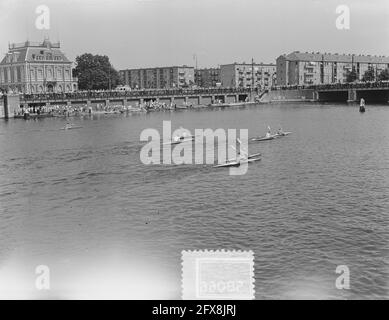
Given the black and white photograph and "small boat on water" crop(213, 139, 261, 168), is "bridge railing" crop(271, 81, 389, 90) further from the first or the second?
"small boat on water" crop(213, 139, 261, 168)

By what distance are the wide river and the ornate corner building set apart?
98.2 metres

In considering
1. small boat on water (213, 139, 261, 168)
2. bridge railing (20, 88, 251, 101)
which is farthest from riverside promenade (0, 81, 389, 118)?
small boat on water (213, 139, 261, 168)

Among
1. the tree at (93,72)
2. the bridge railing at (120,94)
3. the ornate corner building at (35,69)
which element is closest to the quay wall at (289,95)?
the bridge railing at (120,94)

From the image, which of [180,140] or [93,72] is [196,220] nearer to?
[180,140]

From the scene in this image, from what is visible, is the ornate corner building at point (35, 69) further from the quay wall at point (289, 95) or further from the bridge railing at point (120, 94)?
the quay wall at point (289, 95)

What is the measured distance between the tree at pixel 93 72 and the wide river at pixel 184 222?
393 ft

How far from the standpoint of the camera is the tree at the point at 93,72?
169000 millimetres

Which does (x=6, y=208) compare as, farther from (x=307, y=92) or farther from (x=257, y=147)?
(x=307, y=92)

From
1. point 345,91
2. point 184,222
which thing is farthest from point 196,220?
point 345,91

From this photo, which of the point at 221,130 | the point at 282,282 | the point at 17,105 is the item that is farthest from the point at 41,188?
the point at 17,105

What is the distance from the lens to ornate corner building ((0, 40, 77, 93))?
472 ft

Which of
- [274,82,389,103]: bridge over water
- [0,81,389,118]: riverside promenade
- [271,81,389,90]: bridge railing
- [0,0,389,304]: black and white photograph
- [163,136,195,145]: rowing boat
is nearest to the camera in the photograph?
[0,0,389,304]: black and white photograph

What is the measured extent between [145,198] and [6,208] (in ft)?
27.6

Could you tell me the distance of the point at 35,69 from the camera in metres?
150
